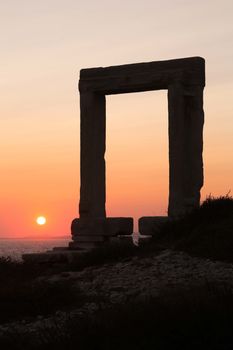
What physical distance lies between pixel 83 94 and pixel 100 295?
31.8ft

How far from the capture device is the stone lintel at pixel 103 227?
72.0ft

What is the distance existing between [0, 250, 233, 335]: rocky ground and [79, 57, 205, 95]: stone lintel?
5733mm

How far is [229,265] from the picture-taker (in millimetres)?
15812

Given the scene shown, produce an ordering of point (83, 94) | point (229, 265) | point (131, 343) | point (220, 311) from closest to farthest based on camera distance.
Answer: point (131, 343), point (220, 311), point (229, 265), point (83, 94)

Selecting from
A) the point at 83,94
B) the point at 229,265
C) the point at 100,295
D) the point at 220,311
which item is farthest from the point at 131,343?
the point at 83,94

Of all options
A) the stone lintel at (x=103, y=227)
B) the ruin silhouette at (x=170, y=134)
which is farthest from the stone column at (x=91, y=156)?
the stone lintel at (x=103, y=227)

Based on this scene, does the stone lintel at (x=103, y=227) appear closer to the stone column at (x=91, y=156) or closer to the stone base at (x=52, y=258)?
the stone column at (x=91, y=156)

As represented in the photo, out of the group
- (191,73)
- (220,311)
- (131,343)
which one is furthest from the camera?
(191,73)

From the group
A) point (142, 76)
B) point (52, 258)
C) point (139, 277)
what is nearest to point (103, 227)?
point (52, 258)

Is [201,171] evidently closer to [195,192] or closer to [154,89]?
[195,192]

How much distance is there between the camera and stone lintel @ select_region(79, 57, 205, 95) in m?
21.3

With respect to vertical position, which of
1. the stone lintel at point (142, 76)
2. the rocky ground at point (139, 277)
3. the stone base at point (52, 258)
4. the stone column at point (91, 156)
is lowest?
the rocky ground at point (139, 277)

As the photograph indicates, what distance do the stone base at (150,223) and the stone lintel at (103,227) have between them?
74 centimetres

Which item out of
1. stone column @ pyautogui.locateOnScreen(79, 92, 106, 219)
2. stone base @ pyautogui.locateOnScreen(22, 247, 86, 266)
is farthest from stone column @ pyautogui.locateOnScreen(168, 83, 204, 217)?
stone base @ pyautogui.locateOnScreen(22, 247, 86, 266)
